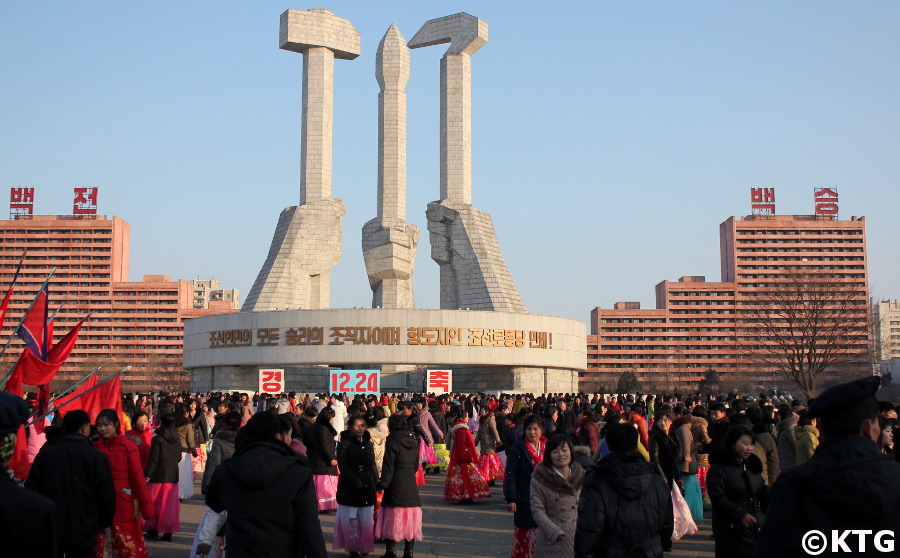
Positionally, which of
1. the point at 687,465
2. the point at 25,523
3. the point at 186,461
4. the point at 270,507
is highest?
the point at 25,523

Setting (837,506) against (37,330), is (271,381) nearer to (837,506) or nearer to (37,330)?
(37,330)

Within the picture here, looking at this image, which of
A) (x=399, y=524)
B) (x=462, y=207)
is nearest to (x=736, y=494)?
(x=399, y=524)

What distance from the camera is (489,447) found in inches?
578

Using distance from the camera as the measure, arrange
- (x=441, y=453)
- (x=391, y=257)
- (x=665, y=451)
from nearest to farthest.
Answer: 1. (x=665, y=451)
2. (x=441, y=453)
3. (x=391, y=257)

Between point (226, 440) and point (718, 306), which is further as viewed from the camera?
point (718, 306)

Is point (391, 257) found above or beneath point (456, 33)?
beneath

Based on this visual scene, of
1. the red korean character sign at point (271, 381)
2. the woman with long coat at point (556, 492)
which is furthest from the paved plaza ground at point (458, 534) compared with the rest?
the red korean character sign at point (271, 381)

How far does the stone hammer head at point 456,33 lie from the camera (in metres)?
42.7

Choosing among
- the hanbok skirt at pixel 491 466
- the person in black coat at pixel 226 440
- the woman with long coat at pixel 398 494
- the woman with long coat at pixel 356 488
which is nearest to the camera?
the woman with long coat at pixel 356 488

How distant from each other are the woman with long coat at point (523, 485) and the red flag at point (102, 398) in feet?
13.3

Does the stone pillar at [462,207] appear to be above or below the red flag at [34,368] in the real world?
above

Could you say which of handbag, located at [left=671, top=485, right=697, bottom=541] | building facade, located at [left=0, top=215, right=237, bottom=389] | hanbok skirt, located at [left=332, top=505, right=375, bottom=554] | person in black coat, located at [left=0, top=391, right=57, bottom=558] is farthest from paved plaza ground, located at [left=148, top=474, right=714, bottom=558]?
building facade, located at [left=0, top=215, right=237, bottom=389]

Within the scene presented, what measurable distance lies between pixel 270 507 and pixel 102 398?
549cm

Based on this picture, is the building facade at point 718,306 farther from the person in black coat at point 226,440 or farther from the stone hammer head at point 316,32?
the person in black coat at point 226,440
